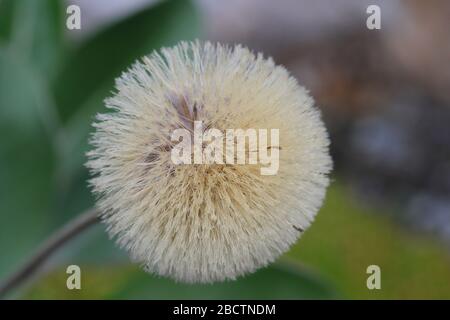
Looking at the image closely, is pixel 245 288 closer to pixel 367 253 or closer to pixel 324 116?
pixel 367 253

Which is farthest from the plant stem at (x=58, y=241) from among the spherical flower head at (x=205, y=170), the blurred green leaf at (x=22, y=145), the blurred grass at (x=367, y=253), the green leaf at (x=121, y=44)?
the blurred grass at (x=367, y=253)

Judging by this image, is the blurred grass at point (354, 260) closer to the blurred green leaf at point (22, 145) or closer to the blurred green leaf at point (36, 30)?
the blurred green leaf at point (22, 145)

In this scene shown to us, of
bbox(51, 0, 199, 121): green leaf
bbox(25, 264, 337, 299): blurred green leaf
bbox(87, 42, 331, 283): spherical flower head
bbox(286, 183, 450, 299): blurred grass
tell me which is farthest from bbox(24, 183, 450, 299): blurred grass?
bbox(87, 42, 331, 283): spherical flower head

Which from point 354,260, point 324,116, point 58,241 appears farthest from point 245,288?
point 324,116
